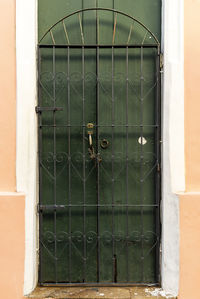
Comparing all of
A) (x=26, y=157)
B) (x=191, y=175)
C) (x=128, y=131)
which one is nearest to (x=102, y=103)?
(x=128, y=131)

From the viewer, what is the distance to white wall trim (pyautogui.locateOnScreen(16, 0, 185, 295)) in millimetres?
2803

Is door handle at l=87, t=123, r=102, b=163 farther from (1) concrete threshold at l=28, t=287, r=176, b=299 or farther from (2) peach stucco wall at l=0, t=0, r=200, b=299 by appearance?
(1) concrete threshold at l=28, t=287, r=176, b=299

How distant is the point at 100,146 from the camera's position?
9.86 feet

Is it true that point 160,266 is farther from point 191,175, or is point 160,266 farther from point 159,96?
point 159,96

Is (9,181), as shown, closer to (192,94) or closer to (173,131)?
(173,131)

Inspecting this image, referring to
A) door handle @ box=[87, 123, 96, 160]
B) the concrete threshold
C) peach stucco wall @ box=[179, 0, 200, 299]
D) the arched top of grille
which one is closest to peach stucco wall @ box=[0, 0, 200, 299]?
peach stucco wall @ box=[179, 0, 200, 299]

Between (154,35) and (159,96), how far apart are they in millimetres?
594

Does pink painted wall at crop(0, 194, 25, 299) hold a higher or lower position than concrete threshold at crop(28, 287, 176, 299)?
higher

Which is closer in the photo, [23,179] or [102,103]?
[23,179]

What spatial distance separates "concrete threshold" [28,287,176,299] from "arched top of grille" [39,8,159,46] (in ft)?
7.71

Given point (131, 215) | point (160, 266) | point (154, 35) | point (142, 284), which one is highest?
point (154, 35)

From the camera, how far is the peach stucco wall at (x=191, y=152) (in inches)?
108

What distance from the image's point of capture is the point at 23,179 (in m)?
2.82

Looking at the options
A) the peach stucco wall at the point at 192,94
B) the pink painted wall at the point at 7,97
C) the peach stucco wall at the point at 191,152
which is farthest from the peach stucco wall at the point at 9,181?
the peach stucco wall at the point at 192,94
